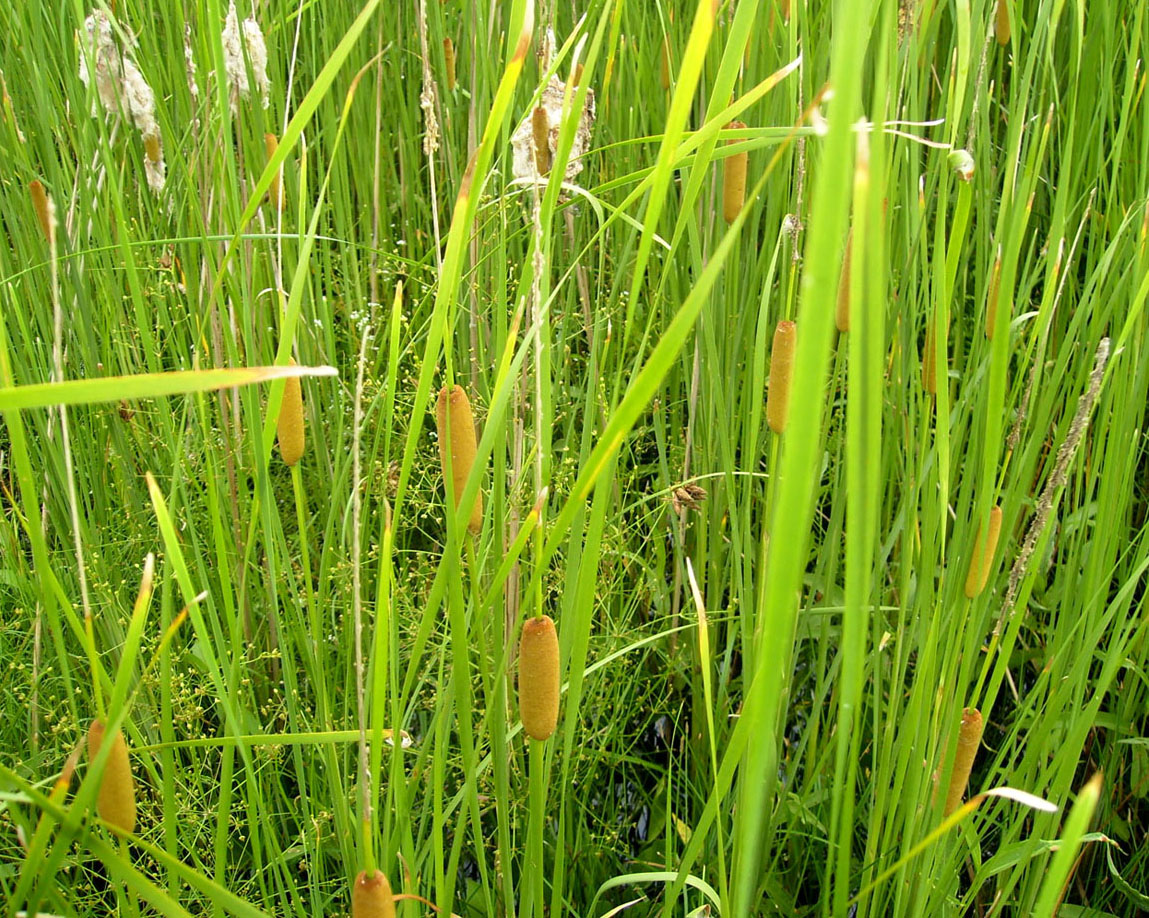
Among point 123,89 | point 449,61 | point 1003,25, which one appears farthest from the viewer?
point 449,61

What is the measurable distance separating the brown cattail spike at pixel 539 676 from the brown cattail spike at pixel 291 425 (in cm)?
26

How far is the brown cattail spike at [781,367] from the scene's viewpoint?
2.13 feet

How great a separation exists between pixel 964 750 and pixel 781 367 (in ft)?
0.94

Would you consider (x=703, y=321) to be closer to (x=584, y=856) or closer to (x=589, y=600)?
(x=589, y=600)

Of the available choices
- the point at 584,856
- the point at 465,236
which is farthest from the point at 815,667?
the point at 465,236

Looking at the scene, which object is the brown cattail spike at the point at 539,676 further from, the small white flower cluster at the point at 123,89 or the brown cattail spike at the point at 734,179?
the small white flower cluster at the point at 123,89

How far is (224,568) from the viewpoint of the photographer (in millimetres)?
652

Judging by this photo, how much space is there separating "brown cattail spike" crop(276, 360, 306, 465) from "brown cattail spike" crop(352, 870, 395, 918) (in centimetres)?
32

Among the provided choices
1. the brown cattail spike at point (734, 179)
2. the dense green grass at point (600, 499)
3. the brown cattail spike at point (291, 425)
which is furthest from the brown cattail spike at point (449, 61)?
the brown cattail spike at point (291, 425)

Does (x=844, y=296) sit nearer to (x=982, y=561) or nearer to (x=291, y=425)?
(x=982, y=561)

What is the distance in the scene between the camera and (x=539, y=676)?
54cm

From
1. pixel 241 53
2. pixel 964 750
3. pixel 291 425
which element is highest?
pixel 241 53

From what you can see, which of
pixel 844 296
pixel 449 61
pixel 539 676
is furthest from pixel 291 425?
pixel 449 61

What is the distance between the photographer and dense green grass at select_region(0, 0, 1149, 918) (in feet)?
1.81
